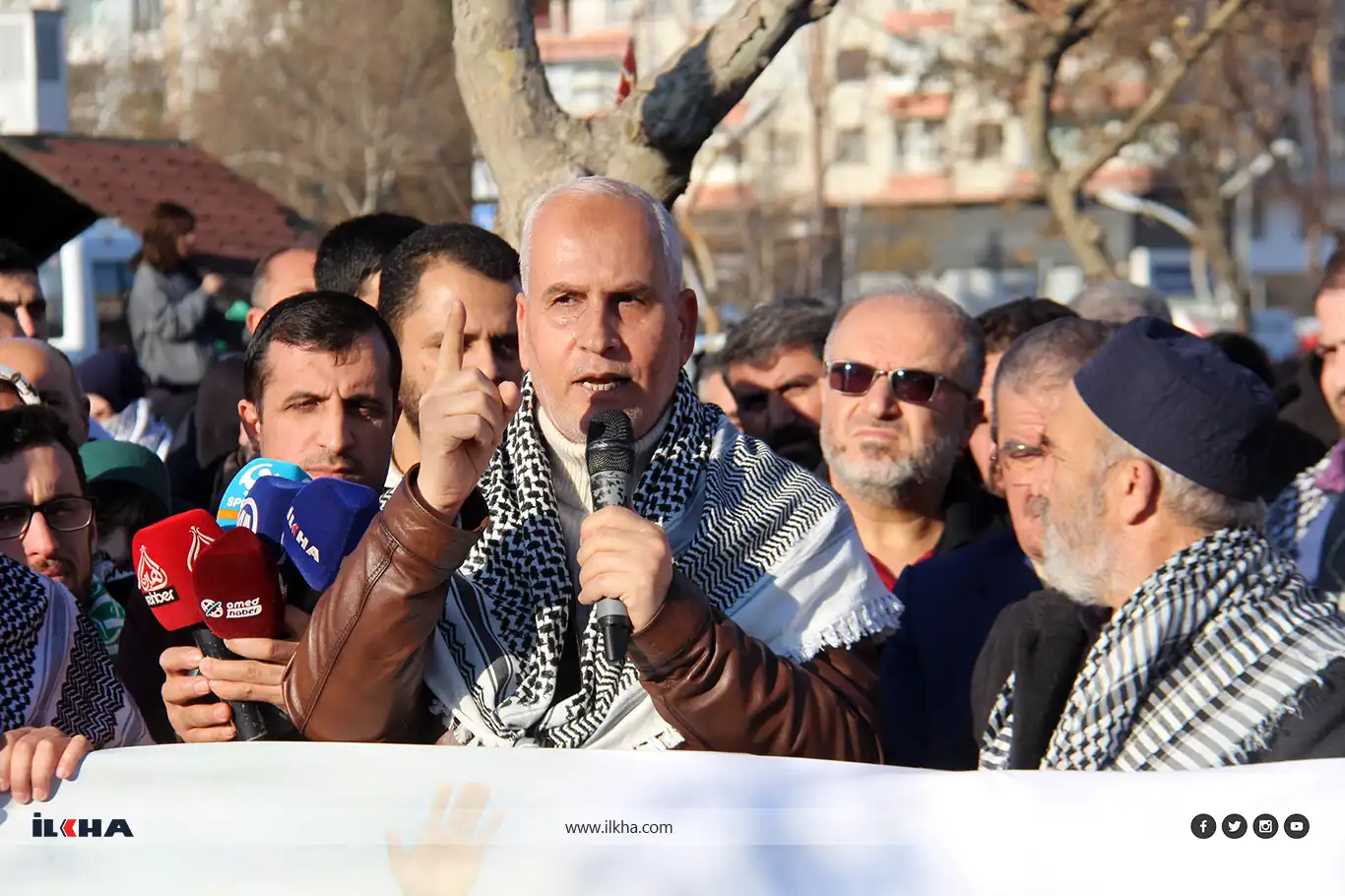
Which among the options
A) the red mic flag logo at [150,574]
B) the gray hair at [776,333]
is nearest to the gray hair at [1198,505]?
the red mic flag logo at [150,574]

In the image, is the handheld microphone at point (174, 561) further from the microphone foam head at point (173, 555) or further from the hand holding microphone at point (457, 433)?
the hand holding microphone at point (457, 433)

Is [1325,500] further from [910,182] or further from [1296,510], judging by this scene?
[910,182]

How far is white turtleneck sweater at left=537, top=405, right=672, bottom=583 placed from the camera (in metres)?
3.49

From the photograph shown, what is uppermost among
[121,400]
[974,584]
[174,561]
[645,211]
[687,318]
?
[645,211]

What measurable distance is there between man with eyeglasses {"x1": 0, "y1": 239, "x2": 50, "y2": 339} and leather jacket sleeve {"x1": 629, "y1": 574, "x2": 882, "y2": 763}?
404cm

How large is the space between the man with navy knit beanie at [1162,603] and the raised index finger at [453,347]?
110 cm

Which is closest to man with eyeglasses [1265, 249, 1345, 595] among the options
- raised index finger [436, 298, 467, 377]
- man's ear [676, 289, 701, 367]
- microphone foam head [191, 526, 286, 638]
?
man's ear [676, 289, 701, 367]

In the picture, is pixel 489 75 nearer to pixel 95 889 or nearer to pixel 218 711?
pixel 218 711

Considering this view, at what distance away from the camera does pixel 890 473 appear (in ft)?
17.6

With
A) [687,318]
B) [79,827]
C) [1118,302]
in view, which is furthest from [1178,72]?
[79,827]

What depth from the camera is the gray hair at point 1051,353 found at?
4691 millimetres

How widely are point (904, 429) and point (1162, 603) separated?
7.53ft

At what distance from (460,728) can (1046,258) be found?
187 ft

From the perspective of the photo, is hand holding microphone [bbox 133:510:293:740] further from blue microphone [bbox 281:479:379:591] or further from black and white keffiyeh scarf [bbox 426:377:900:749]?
black and white keffiyeh scarf [bbox 426:377:900:749]
